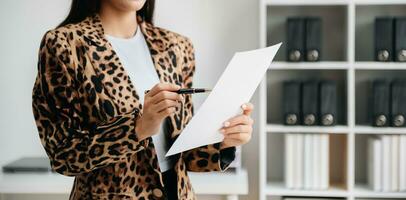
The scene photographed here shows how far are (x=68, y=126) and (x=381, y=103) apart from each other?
185 cm

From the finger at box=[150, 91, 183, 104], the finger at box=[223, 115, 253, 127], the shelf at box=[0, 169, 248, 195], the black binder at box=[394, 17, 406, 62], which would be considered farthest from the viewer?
the black binder at box=[394, 17, 406, 62]

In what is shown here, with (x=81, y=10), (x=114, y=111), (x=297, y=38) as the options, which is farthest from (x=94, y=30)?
(x=297, y=38)

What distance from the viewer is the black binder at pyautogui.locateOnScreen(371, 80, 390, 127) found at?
8.85ft

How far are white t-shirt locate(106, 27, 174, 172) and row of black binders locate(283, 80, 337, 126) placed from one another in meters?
1.43

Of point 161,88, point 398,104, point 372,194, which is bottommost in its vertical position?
point 372,194

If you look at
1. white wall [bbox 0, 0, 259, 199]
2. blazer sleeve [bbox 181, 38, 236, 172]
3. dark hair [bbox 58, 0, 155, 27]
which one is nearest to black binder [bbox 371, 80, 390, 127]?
white wall [bbox 0, 0, 259, 199]

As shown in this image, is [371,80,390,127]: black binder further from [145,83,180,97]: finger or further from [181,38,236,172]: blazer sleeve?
[145,83,180,97]: finger

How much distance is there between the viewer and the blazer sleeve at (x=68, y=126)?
1209 mm

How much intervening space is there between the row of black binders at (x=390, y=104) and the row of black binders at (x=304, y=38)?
1.12ft

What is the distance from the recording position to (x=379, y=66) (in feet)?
8.83

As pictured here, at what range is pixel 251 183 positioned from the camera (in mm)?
3037

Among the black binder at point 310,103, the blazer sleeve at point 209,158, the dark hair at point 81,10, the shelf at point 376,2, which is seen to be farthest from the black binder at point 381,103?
the dark hair at point 81,10

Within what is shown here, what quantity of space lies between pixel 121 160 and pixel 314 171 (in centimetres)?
169

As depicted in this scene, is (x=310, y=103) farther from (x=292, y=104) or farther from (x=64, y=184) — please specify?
(x=64, y=184)
